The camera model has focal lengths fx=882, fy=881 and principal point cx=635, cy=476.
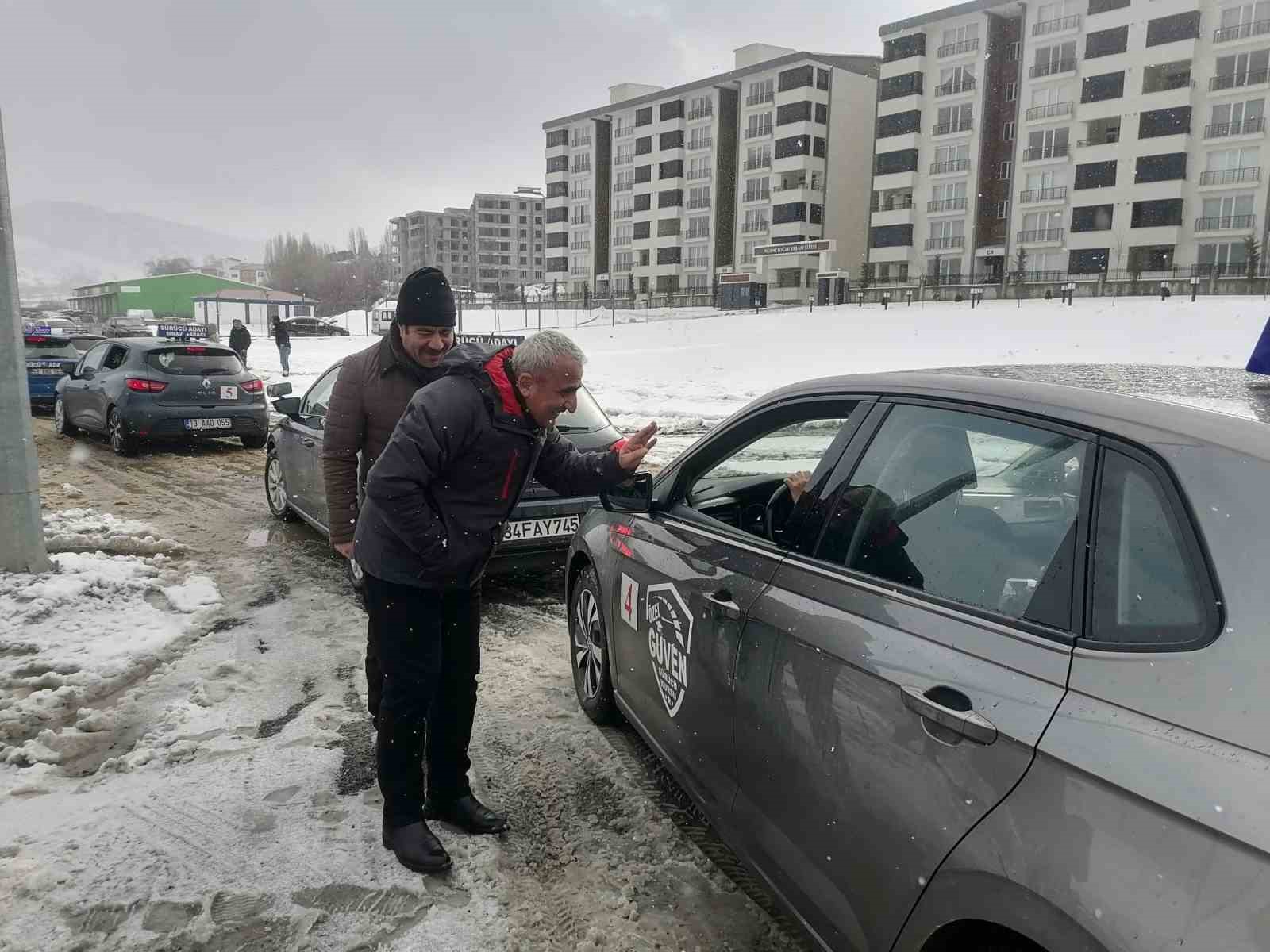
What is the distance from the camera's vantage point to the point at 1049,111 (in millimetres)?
52031

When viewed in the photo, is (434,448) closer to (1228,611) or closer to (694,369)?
(1228,611)

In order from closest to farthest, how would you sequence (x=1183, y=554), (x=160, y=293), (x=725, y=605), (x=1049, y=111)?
(x=1183, y=554), (x=725, y=605), (x=1049, y=111), (x=160, y=293)

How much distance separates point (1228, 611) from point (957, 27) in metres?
64.0

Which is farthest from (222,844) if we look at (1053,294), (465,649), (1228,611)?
(1053,294)

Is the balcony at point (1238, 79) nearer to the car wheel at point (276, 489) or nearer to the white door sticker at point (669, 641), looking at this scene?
the car wheel at point (276, 489)

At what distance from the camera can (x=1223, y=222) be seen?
46750 mm

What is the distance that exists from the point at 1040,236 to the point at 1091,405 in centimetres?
5782

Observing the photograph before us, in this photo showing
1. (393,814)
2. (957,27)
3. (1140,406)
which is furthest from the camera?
(957,27)

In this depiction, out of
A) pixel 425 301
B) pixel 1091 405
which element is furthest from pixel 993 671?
pixel 425 301

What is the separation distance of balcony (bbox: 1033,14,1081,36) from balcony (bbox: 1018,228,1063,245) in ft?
36.8

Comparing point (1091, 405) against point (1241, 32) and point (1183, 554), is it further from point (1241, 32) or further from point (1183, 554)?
point (1241, 32)

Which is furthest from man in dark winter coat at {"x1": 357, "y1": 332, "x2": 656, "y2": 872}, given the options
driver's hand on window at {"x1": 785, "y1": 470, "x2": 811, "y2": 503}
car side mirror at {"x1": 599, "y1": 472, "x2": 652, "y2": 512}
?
driver's hand on window at {"x1": 785, "y1": 470, "x2": 811, "y2": 503}

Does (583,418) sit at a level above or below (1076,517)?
below

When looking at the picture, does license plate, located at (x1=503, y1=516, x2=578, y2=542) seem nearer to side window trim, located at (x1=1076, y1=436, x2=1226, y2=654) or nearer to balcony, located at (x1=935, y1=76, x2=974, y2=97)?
side window trim, located at (x1=1076, y1=436, x2=1226, y2=654)
